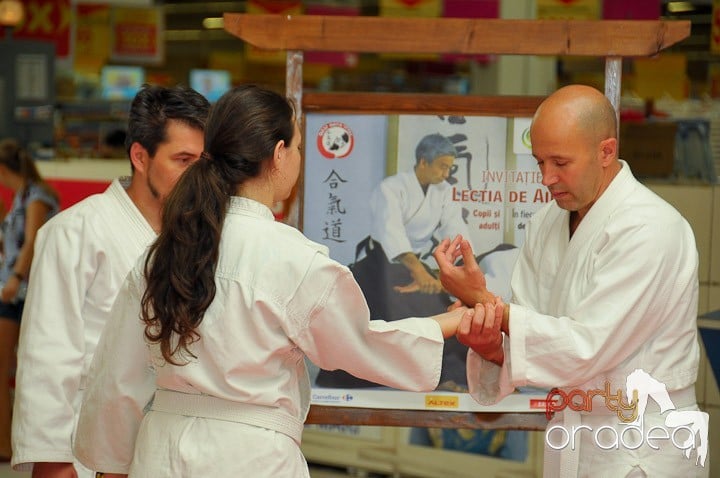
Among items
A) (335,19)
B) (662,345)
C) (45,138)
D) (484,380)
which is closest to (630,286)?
(662,345)

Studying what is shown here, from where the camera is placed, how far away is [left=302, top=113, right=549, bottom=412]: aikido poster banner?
3357mm

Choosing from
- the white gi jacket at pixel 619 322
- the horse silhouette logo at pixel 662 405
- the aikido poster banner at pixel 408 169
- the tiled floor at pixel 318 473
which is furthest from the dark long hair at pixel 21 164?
the horse silhouette logo at pixel 662 405

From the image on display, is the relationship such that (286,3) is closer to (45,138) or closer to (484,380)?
(45,138)

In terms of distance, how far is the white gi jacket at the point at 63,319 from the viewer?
282cm

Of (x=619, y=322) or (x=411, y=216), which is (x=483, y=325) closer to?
(x=619, y=322)

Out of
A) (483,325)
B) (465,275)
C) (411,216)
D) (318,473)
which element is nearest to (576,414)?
(483,325)

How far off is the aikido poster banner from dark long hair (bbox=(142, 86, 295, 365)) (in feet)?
3.47

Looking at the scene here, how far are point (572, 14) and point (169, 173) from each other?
15.0ft

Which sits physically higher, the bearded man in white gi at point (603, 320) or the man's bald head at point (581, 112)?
the man's bald head at point (581, 112)

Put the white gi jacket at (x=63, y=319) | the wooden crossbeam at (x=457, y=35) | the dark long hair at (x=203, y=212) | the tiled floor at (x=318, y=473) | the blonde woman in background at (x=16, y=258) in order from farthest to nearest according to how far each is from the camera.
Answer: the blonde woman in background at (x=16, y=258)
the tiled floor at (x=318, y=473)
the wooden crossbeam at (x=457, y=35)
the white gi jacket at (x=63, y=319)
the dark long hair at (x=203, y=212)

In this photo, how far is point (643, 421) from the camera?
261 cm

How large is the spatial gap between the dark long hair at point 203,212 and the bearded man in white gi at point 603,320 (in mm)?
749

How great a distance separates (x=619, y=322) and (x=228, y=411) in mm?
958

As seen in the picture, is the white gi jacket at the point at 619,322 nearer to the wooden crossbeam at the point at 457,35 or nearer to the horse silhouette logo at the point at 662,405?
the horse silhouette logo at the point at 662,405
